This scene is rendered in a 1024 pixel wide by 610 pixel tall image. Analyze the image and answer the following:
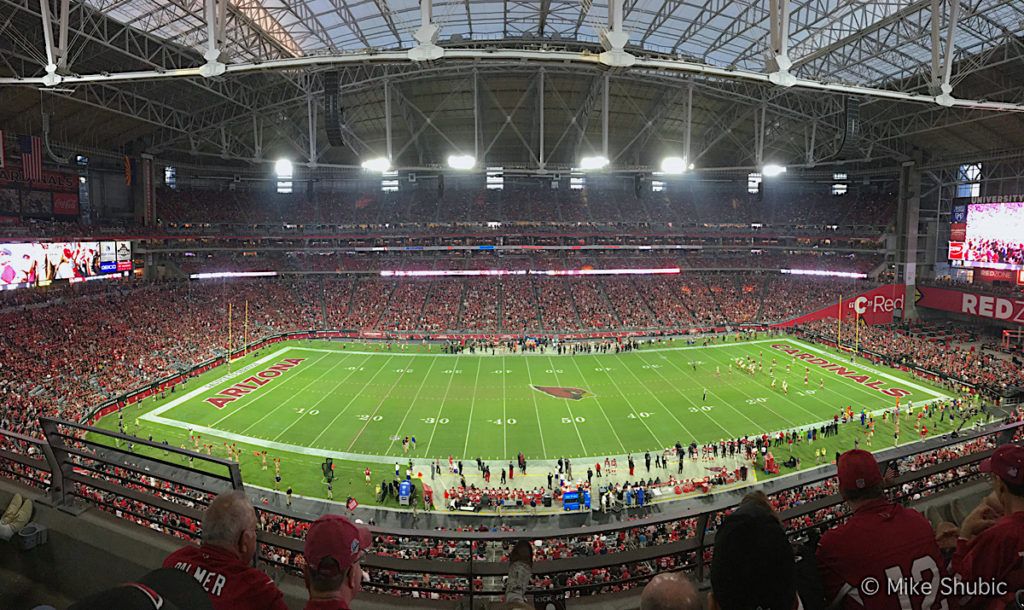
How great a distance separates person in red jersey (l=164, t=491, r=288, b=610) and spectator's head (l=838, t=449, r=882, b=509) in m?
2.96

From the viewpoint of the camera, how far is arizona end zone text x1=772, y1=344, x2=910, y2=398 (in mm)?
33500

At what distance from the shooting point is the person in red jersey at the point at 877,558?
2.88 meters

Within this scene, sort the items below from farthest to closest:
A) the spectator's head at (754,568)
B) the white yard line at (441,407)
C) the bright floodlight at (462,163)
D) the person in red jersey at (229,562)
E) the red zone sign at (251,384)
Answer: the bright floodlight at (462,163) → the red zone sign at (251,384) → the white yard line at (441,407) → the person in red jersey at (229,562) → the spectator's head at (754,568)

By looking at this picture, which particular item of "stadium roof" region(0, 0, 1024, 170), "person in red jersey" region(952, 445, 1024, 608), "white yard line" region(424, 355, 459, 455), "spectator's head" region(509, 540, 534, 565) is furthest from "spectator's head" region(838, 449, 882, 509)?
"white yard line" region(424, 355, 459, 455)

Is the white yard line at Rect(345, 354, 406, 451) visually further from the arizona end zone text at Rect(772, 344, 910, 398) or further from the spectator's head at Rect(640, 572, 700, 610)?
the arizona end zone text at Rect(772, 344, 910, 398)

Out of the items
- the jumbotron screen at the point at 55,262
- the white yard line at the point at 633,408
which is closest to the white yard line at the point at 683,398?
the white yard line at the point at 633,408

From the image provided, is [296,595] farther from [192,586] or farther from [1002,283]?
[1002,283]

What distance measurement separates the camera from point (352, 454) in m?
25.1

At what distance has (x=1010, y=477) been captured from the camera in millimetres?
3139

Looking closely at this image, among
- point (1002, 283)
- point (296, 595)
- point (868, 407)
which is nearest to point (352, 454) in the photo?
point (296, 595)

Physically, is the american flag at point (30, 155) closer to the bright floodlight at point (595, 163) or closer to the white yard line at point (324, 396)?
the white yard line at point (324, 396)

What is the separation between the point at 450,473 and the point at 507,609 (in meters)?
21.1

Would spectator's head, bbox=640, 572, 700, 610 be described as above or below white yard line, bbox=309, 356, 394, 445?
above

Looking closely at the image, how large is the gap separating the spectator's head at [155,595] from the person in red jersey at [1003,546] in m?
3.73
